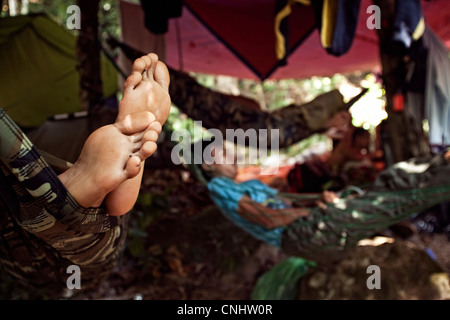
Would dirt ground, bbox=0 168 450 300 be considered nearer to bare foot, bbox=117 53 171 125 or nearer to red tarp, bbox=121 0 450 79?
red tarp, bbox=121 0 450 79

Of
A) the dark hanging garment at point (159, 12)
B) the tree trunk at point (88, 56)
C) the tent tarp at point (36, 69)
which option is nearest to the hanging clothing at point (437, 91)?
the dark hanging garment at point (159, 12)

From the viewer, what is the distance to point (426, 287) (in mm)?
1838

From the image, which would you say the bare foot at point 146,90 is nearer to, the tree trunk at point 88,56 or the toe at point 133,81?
the toe at point 133,81

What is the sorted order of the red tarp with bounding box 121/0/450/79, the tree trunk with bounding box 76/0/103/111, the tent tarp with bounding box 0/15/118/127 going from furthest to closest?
the red tarp with bounding box 121/0/450/79 < the tent tarp with bounding box 0/15/118/127 < the tree trunk with bounding box 76/0/103/111

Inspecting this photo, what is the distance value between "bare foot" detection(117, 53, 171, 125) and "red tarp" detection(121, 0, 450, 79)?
2167 millimetres

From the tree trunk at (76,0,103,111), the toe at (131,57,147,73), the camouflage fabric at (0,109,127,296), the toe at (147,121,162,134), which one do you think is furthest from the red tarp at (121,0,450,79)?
the toe at (147,121,162,134)

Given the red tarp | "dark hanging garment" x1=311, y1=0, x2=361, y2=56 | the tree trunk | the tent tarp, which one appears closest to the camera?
"dark hanging garment" x1=311, y1=0, x2=361, y2=56

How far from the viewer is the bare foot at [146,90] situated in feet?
2.46

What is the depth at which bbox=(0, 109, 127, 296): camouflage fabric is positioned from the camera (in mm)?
698

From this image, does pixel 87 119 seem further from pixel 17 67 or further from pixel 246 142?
pixel 17 67

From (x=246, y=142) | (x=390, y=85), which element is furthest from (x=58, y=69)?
(x=390, y=85)

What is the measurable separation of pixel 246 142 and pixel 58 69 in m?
1.88

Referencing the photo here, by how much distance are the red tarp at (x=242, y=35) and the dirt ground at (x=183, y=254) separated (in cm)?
112

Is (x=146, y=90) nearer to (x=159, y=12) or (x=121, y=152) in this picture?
(x=121, y=152)
